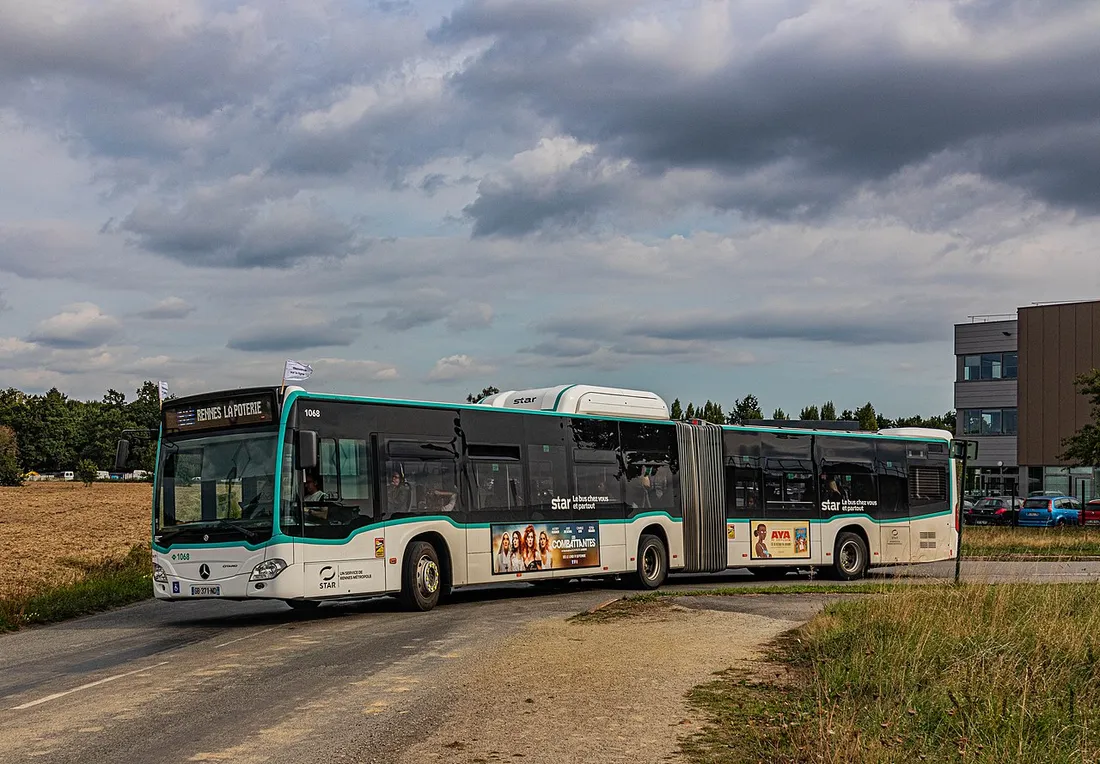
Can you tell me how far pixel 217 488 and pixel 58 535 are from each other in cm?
2094

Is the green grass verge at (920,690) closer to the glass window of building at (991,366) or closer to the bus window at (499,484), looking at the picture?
the bus window at (499,484)

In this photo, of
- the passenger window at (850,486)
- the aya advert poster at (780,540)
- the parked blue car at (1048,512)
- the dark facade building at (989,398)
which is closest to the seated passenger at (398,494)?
the aya advert poster at (780,540)

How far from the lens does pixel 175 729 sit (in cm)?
895

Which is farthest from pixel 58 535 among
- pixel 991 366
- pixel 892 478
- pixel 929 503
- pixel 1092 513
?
pixel 991 366

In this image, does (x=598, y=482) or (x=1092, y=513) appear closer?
(x=598, y=482)

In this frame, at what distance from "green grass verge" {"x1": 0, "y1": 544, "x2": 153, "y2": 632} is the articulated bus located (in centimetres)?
231

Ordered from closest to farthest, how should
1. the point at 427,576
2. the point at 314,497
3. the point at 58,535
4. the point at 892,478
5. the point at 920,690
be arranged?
the point at 920,690
the point at 314,497
the point at 427,576
the point at 892,478
the point at 58,535

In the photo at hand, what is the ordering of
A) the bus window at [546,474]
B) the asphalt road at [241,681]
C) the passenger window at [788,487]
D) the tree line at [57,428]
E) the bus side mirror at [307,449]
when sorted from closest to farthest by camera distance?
1. the asphalt road at [241,681]
2. the bus side mirror at [307,449]
3. the bus window at [546,474]
4. the passenger window at [788,487]
5. the tree line at [57,428]

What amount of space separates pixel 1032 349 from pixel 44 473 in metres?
125

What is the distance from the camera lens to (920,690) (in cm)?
958

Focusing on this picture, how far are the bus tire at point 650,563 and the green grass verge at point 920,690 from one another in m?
7.69

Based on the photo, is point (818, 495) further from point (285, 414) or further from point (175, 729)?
point (175, 729)

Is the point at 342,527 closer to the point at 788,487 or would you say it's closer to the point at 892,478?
the point at 788,487

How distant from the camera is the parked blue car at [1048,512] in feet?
180
